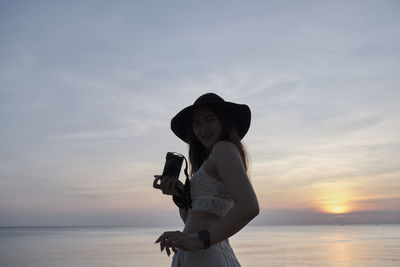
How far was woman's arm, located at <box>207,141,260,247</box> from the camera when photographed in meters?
1.75

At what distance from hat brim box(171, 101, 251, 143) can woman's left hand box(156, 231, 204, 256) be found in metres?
0.84

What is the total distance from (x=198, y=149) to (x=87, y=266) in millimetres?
14192

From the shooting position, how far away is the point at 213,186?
2.13 metres

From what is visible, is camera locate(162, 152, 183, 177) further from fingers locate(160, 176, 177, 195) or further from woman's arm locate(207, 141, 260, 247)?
woman's arm locate(207, 141, 260, 247)

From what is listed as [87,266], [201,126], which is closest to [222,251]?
[201,126]

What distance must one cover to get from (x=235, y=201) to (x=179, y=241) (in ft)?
0.97

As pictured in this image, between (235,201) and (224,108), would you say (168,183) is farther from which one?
(224,108)

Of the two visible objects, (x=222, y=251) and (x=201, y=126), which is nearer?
(x=222, y=251)

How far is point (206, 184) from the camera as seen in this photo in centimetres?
215

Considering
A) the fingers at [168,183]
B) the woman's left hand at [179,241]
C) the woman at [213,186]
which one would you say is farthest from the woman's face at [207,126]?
the woman's left hand at [179,241]

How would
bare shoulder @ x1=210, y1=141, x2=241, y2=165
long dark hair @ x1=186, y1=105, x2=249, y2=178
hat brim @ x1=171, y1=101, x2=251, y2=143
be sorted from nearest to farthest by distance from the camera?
bare shoulder @ x1=210, y1=141, x2=241, y2=165
long dark hair @ x1=186, y1=105, x2=249, y2=178
hat brim @ x1=171, y1=101, x2=251, y2=143

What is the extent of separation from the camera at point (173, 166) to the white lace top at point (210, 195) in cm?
13

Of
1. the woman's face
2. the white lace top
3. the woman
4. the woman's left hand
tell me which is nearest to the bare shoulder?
the woman

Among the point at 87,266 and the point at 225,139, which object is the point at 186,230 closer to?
the point at 225,139
